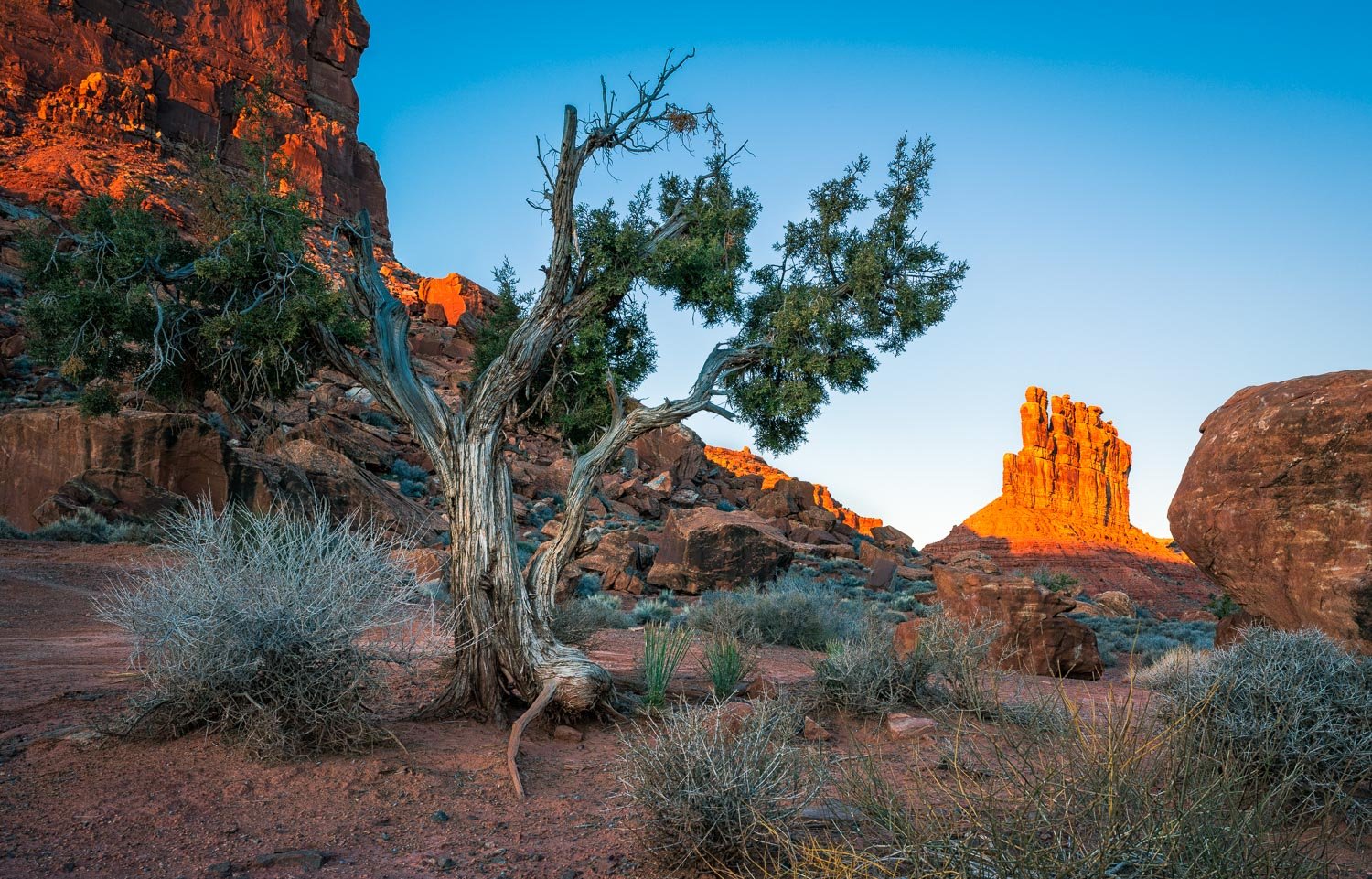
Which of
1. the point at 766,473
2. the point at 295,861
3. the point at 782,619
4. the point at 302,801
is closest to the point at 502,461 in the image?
the point at 302,801

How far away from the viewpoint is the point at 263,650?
220 inches

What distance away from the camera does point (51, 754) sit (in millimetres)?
5340

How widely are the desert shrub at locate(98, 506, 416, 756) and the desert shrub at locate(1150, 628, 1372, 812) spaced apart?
543 centimetres

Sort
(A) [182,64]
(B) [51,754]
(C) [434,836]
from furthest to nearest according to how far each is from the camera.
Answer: (A) [182,64] < (B) [51,754] < (C) [434,836]

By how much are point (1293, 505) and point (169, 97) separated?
65.4 metres

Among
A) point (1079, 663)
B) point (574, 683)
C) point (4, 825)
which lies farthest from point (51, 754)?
point (1079, 663)

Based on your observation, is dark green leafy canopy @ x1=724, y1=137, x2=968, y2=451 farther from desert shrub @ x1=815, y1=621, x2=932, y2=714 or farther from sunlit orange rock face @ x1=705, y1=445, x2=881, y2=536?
sunlit orange rock face @ x1=705, y1=445, x2=881, y2=536

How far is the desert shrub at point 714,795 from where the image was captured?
411 centimetres

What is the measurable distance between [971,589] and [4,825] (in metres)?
12.1

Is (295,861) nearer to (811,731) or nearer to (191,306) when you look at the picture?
(811,731)

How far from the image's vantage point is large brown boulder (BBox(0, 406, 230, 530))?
17.2 metres

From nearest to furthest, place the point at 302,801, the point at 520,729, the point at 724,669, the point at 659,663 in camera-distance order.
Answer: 1. the point at 302,801
2. the point at 520,729
3. the point at 659,663
4. the point at 724,669

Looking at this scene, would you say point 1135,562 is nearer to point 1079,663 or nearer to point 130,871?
point 1079,663

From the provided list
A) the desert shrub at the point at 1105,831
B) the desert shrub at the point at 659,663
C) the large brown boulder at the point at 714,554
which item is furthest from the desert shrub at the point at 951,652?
the large brown boulder at the point at 714,554
